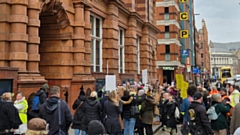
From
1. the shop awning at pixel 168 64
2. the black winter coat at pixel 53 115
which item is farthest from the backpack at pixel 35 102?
the shop awning at pixel 168 64

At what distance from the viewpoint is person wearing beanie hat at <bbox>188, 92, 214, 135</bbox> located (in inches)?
267

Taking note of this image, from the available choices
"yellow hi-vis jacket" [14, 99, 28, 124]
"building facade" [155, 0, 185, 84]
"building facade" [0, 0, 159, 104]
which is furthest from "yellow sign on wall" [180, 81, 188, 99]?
"building facade" [155, 0, 185, 84]

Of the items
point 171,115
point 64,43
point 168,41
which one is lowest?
point 171,115

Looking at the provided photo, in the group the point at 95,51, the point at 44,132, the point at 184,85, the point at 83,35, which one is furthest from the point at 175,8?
the point at 44,132

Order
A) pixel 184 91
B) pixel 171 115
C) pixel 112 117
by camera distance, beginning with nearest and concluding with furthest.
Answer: pixel 112 117 → pixel 171 115 → pixel 184 91

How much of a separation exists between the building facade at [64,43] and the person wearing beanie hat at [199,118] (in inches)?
251

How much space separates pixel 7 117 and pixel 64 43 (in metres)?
8.40

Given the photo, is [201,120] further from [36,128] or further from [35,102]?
[35,102]

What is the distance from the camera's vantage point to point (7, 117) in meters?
6.43

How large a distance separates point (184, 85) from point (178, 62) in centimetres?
3526

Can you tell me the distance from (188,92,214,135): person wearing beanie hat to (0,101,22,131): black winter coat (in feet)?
14.0

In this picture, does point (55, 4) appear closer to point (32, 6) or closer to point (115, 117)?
point (32, 6)

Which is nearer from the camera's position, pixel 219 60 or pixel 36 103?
pixel 36 103

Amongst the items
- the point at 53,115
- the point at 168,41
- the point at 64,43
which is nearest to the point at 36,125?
the point at 53,115
